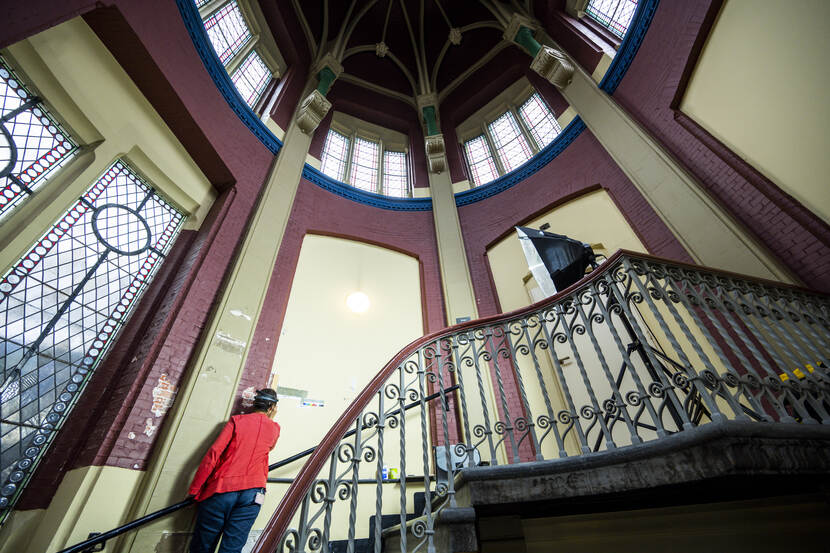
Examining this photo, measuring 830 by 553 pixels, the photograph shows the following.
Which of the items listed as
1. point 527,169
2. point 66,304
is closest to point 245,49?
point 66,304

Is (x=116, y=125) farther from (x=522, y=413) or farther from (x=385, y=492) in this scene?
(x=522, y=413)

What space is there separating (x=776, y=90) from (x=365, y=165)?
745 centimetres

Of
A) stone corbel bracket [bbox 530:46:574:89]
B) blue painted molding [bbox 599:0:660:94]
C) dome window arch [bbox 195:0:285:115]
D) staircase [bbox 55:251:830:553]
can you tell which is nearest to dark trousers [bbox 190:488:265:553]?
staircase [bbox 55:251:830:553]

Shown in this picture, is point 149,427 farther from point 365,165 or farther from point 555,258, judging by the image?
point 365,165

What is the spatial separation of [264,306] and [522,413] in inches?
164

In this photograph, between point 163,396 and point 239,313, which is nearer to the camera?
point 163,396

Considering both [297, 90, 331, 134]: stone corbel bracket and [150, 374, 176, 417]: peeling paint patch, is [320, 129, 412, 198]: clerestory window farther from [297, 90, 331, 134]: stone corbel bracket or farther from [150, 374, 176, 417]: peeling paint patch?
[150, 374, 176, 417]: peeling paint patch

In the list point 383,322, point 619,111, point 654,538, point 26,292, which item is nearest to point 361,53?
point 619,111

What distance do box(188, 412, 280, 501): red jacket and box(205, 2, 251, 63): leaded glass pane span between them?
248 inches

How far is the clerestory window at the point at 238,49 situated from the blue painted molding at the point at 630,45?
22.1 feet

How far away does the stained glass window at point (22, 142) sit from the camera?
324 centimetres

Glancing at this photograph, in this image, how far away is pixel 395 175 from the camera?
924cm

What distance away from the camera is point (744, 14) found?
404cm

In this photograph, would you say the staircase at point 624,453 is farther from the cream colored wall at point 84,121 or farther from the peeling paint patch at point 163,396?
the cream colored wall at point 84,121
